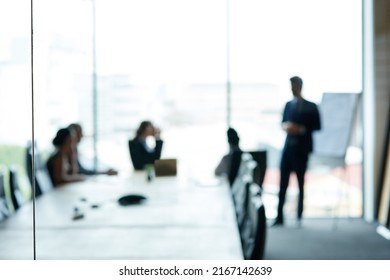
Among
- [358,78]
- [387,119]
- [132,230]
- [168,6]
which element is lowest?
[132,230]

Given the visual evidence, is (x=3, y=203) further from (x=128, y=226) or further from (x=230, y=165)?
(x=230, y=165)

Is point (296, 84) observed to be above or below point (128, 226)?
above

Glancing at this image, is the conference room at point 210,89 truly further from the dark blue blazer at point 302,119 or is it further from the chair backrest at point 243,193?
the chair backrest at point 243,193

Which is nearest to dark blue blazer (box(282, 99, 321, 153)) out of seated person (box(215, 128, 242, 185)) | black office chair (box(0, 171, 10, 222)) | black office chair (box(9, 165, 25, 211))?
seated person (box(215, 128, 242, 185))

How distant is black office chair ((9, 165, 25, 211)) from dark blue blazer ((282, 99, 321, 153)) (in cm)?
287

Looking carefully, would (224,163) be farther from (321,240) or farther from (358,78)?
(358,78)

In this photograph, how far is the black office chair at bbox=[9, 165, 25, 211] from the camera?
155 inches

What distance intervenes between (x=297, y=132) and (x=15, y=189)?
9.85ft

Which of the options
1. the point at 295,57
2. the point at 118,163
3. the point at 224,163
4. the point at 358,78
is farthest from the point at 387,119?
the point at 118,163

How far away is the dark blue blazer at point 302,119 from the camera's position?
17.6ft

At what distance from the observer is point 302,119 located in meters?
5.37

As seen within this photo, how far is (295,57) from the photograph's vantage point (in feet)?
18.3

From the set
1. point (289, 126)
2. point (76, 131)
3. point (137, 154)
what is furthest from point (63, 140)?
point (289, 126)
